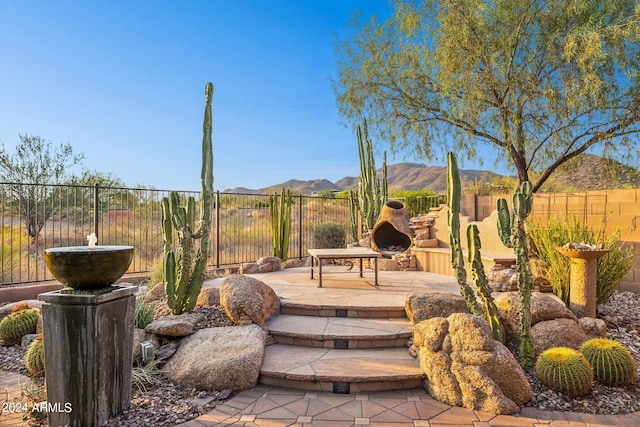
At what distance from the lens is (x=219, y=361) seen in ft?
12.0

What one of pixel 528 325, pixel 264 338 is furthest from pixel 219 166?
pixel 528 325

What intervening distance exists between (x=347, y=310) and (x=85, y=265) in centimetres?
314

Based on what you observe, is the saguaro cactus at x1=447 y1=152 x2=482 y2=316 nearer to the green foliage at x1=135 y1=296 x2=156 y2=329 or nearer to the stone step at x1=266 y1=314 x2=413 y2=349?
the stone step at x1=266 y1=314 x2=413 y2=349

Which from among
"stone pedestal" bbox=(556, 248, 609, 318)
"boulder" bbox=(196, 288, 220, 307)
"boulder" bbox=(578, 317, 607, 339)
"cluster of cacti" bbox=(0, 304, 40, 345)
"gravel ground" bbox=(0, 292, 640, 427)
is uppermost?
"stone pedestal" bbox=(556, 248, 609, 318)

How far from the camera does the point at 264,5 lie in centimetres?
861

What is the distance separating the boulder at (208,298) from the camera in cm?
517

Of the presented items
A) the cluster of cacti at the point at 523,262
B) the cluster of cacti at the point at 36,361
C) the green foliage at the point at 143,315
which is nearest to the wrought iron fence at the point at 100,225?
the green foliage at the point at 143,315

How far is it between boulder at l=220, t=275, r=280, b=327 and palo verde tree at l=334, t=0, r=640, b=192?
8.48 m

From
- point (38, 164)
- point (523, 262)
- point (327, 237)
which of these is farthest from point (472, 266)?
point (38, 164)

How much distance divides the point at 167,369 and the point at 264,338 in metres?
1.03

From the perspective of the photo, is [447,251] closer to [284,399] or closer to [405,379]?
[405,379]

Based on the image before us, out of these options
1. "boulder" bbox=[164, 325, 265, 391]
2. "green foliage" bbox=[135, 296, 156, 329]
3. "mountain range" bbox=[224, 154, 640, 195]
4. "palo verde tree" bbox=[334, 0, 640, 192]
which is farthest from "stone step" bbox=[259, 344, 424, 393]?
"palo verde tree" bbox=[334, 0, 640, 192]

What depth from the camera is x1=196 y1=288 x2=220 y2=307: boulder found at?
5.17 meters

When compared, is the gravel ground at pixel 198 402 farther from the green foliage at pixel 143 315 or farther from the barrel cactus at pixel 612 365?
the green foliage at pixel 143 315
